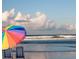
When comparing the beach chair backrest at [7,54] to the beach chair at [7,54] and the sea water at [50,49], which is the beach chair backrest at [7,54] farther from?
the sea water at [50,49]

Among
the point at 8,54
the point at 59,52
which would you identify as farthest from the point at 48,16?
the point at 8,54

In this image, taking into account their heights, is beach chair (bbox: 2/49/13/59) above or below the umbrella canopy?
below

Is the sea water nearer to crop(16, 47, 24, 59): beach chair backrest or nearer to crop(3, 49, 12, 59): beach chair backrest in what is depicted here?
crop(16, 47, 24, 59): beach chair backrest

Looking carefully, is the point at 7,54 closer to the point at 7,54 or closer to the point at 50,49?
the point at 7,54

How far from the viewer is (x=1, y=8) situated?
4.93ft

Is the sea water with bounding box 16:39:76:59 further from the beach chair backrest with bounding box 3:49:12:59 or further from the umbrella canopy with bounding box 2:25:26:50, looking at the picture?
the beach chair backrest with bounding box 3:49:12:59

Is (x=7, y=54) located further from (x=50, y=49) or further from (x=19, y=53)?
(x=50, y=49)

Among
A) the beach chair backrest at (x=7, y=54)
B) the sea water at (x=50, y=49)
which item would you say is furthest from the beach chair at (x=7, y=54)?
the sea water at (x=50, y=49)

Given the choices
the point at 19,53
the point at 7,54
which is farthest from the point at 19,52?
the point at 7,54

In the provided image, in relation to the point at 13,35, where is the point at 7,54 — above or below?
below

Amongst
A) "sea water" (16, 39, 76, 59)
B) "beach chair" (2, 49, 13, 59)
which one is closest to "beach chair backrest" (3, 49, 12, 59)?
"beach chair" (2, 49, 13, 59)

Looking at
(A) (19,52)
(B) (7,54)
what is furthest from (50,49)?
(B) (7,54)

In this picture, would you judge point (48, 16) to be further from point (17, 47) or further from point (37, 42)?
point (17, 47)

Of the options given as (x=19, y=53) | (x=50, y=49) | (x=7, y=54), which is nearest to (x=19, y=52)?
(x=19, y=53)
